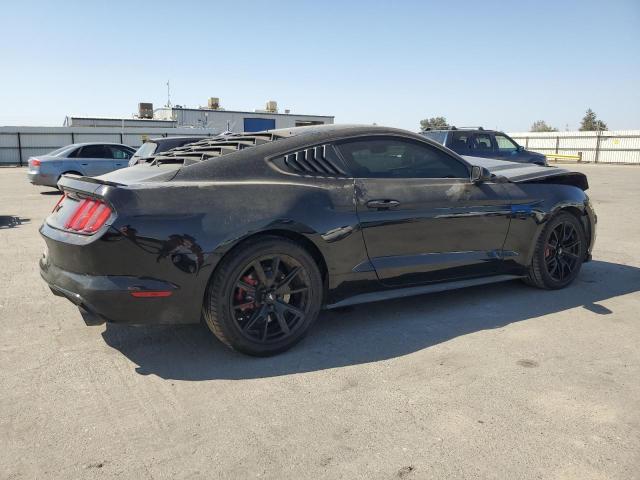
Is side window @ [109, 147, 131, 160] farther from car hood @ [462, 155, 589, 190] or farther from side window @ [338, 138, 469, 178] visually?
side window @ [338, 138, 469, 178]

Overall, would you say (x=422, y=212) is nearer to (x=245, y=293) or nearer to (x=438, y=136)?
(x=245, y=293)

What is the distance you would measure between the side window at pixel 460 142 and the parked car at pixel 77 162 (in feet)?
29.7

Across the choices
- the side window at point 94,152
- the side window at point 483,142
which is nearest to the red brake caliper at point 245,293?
the side window at point 483,142

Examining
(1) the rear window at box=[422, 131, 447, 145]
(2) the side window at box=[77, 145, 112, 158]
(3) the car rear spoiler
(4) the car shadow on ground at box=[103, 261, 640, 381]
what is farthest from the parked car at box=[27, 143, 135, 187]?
(4) the car shadow on ground at box=[103, 261, 640, 381]

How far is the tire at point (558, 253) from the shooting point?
5.03 meters

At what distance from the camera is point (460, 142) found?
44.5ft

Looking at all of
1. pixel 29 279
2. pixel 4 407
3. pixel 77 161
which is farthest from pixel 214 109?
pixel 4 407

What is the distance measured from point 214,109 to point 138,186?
45044mm

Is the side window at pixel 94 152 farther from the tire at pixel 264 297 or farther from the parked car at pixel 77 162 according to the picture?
the tire at pixel 264 297

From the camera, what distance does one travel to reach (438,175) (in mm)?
4496

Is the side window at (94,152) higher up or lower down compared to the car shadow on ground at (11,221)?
higher up

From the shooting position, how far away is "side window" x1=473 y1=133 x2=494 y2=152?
1396 cm

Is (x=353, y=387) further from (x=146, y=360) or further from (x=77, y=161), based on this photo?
(x=77, y=161)

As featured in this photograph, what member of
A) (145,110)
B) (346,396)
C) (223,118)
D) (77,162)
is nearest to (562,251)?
(346,396)
